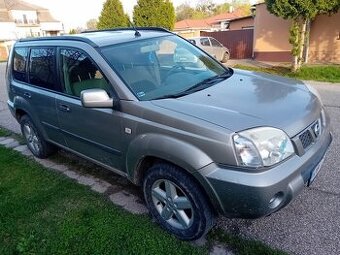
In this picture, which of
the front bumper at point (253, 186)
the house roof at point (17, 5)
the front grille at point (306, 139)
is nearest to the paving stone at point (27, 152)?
the front bumper at point (253, 186)

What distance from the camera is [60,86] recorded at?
373 centimetres

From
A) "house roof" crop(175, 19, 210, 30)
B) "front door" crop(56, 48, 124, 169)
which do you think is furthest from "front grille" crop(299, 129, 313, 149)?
"house roof" crop(175, 19, 210, 30)

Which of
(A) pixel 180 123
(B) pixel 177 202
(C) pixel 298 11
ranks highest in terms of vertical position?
(C) pixel 298 11

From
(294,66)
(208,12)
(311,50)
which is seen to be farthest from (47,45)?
(208,12)

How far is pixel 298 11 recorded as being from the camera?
1096 cm

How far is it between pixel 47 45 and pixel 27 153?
2.13 meters

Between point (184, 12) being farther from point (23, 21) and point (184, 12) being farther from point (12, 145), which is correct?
point (12, 145)

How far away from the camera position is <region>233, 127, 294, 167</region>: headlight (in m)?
2.29

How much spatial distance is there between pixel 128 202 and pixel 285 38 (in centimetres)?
1365

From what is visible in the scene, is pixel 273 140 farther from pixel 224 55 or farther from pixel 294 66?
pixel 224 55

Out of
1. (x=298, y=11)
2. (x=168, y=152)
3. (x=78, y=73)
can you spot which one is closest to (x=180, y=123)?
(x=168, y=152)

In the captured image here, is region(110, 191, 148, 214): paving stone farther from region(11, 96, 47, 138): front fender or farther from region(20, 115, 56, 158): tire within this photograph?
region(20, 115, 56, 158): tire

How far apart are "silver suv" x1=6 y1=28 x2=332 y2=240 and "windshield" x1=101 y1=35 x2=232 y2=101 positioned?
0.01 metres

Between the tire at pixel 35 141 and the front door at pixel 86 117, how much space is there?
983 millimetres
